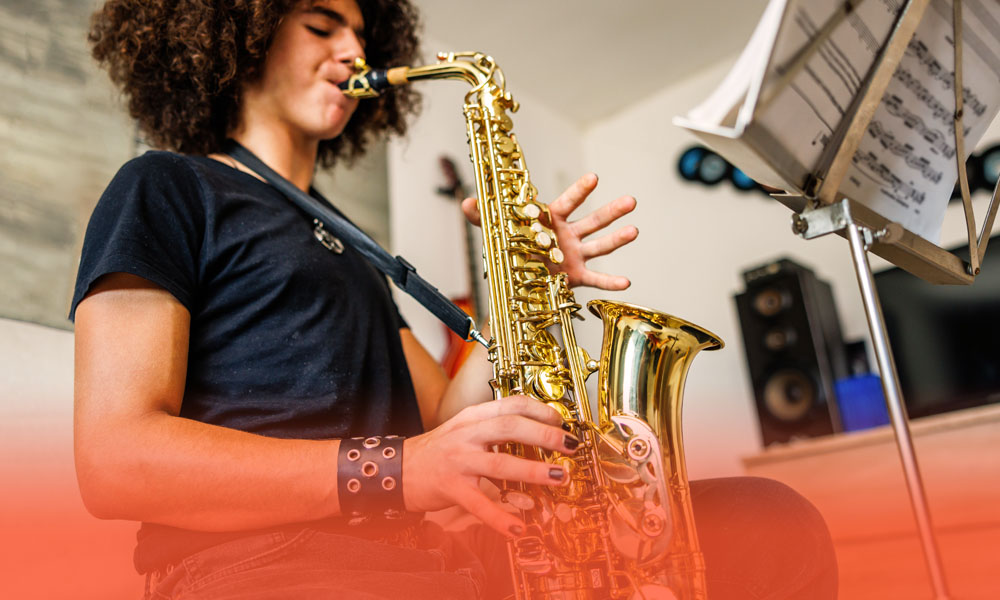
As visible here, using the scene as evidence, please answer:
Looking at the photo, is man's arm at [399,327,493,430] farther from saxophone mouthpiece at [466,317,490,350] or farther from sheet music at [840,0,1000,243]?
A: sheet music at [840,0,1000,243]

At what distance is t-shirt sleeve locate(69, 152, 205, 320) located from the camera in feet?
3.34

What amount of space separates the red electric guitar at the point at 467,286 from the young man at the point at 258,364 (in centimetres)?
108

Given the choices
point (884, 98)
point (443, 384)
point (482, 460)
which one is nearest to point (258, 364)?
point (482, 460)

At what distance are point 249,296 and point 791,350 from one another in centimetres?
247

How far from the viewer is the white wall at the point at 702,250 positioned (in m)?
3.50

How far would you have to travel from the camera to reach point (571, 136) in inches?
171

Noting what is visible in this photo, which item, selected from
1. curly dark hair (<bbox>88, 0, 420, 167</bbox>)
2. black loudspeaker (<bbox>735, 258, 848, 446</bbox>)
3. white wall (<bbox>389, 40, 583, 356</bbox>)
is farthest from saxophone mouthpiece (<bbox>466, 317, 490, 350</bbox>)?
black loudspeaker (<bbox>735, 258, 848, 446</bbox>)

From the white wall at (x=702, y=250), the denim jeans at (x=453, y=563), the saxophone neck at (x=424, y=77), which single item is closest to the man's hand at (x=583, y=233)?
the saxophone neck at (x=424, y=77)

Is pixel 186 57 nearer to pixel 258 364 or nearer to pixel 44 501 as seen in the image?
pixel 258 364

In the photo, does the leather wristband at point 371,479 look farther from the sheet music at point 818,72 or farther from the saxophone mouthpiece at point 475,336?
the sheet music at point 818,72

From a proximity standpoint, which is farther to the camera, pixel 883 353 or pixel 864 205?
pixel 864 205

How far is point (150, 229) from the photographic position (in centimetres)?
108

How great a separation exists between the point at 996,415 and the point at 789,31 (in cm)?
229

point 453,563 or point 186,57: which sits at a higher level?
point 186,57
